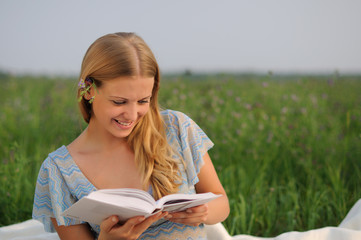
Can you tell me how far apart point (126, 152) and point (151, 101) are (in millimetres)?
258

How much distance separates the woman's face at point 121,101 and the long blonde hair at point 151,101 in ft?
0.09

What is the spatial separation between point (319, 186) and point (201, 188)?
156 cm

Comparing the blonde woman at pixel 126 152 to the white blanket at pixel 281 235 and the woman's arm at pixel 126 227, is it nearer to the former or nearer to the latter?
the woman's arm at pixel 126 227

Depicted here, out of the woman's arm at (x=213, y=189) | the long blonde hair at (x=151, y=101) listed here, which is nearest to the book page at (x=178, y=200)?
the long blonde hair at (x=151, y=101)

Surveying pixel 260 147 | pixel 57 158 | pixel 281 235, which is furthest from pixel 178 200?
pixel 260 147

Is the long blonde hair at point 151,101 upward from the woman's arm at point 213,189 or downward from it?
upward

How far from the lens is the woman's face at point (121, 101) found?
1600mm

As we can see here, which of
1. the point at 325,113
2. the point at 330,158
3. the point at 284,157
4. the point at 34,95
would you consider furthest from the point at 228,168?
the point at 34,95

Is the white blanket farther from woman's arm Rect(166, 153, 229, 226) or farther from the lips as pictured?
the lips

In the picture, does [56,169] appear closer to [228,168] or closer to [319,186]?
[228,168]

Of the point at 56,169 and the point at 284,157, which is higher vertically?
the point at 56,169

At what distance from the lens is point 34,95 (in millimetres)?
6039

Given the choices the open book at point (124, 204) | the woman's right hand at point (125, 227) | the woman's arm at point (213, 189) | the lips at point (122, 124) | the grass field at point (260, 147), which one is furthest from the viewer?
the grass field at point (260, 147)

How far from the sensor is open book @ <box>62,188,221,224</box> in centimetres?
127
